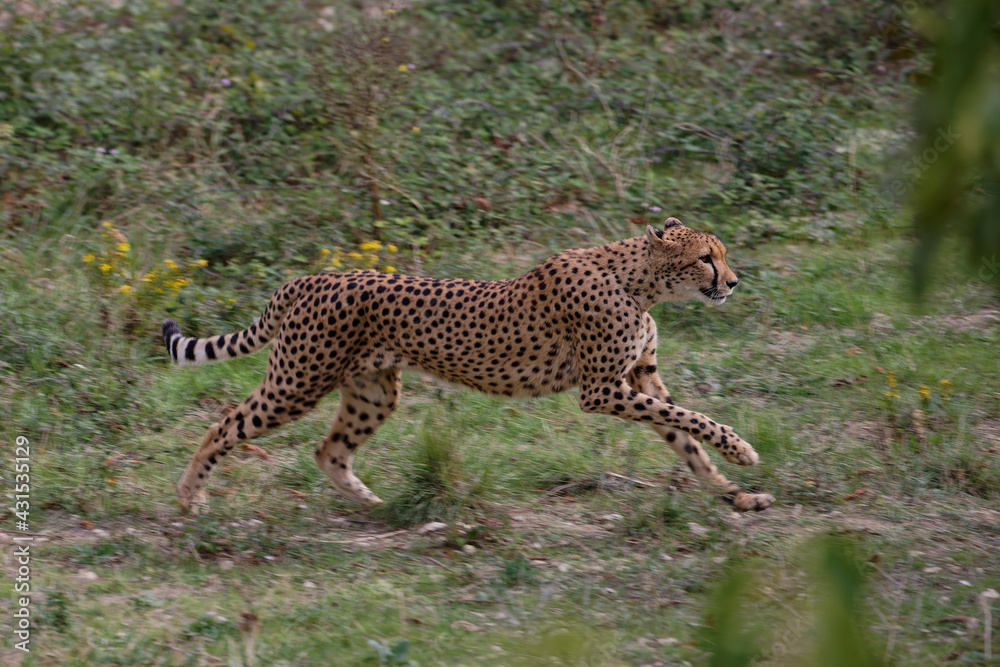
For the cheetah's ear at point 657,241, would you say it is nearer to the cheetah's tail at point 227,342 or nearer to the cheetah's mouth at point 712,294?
the cheetah's mouth at point 712,294

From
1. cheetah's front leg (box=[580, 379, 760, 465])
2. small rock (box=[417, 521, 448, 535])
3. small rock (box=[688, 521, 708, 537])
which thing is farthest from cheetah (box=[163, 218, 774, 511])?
small rock (box=[417, 521, 448, 535])

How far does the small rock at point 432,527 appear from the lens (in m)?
4.66

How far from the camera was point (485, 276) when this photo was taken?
6.93 meters

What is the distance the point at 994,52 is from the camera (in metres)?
1.33

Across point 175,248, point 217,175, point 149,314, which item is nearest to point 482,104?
point 217,175

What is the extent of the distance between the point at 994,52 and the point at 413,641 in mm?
2852

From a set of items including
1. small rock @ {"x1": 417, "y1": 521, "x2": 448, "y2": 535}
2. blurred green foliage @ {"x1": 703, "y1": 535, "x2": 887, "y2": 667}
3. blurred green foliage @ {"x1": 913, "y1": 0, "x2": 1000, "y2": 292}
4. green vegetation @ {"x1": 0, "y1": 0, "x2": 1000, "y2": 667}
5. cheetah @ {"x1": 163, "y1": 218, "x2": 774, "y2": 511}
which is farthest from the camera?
cheetah @ {"x1": 163, "y1": 218, "x2": 774, "y2": 511}

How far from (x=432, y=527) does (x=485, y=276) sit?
2536 millimetres

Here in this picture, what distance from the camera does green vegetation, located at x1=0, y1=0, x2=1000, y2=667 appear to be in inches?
149

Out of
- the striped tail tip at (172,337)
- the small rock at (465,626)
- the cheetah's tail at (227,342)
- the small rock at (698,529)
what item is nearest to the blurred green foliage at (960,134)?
the small rock at (465,626)

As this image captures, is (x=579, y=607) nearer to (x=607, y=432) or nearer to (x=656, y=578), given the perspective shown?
(x=656, y=578)

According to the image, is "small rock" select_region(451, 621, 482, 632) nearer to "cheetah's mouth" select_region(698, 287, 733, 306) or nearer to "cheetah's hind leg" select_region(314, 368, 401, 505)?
"cheetah's hind leg" select_region(314, 368, 401, 505)

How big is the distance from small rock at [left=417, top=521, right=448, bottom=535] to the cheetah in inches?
13.0

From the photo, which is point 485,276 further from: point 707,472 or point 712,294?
point 707,472
